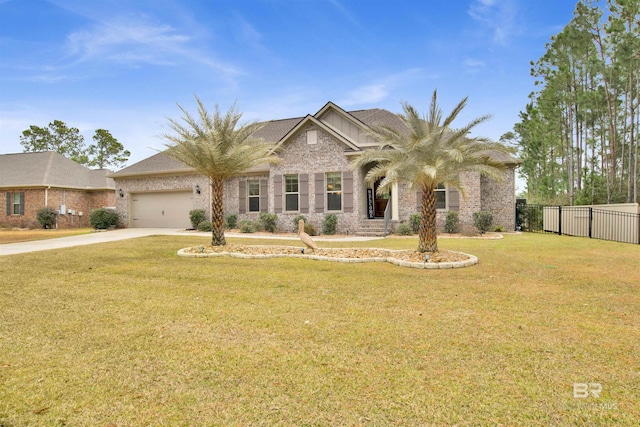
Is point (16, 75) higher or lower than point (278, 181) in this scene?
higher

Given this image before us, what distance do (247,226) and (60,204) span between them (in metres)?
15.0

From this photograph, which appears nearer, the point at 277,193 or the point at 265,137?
the point at 277,193

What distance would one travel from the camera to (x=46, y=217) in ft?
74.8

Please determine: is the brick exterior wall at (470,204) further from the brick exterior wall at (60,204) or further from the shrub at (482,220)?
the brick exterior wall at (60,204)

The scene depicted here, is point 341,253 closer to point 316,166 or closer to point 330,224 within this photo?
point 330,224

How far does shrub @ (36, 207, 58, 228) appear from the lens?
22.8m

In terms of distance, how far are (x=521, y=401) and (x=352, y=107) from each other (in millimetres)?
22692

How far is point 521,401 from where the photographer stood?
2.72 m

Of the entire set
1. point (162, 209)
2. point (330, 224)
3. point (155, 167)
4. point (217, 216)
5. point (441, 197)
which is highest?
point (155, 167)

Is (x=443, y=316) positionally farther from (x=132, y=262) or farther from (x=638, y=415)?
(x=132, y=262)

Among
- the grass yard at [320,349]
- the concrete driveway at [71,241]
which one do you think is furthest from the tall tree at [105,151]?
the grass yard at [320,349]

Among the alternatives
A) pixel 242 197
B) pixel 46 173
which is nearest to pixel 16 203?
pixel 46 173

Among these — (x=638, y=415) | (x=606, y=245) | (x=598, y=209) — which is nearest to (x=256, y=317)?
(x=638, y=415)

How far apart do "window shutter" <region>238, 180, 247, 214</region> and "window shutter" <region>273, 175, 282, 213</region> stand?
2110 mm
